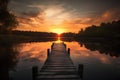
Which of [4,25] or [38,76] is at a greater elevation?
[4,25]

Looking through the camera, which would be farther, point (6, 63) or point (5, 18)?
point (5, 18)

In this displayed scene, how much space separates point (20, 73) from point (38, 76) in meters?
7.00

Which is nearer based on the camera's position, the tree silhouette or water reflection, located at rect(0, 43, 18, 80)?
water reflection, located at rect(0, 43, 18, 80)

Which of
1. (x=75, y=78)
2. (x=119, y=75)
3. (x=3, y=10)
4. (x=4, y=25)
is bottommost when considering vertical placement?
(x=119, y=75)

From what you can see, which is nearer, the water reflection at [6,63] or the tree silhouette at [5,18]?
the water reflection at [6,63]

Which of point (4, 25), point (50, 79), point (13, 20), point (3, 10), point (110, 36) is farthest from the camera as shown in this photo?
point (110, 36)

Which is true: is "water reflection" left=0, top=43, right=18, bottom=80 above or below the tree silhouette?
below

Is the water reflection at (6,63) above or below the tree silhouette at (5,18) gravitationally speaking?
below

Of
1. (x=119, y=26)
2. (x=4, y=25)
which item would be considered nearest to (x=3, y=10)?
(x=4, y=25)

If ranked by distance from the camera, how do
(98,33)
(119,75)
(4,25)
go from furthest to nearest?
(98,33), (4,25), (119,75)

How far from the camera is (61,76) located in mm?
11625

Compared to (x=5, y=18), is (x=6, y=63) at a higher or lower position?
lower

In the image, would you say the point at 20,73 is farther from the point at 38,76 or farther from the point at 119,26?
the point at 119,26

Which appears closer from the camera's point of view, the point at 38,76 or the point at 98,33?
the point at 38,76
